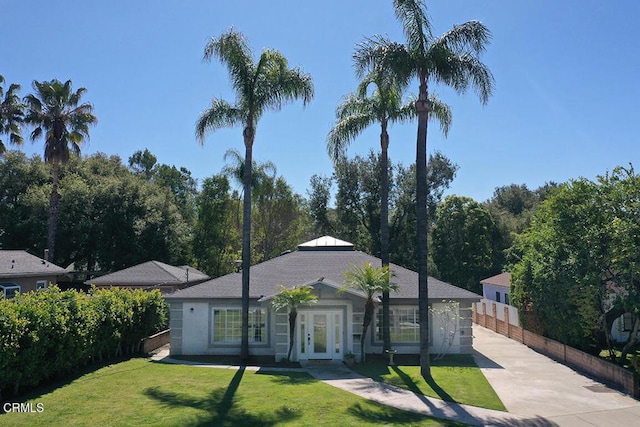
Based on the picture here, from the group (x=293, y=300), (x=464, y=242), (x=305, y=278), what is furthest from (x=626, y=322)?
(x=464, y=242)

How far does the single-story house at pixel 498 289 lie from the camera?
32.9 meters

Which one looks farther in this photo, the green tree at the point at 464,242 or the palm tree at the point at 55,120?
the green tree at the point at 464,242

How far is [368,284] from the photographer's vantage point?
733 inches

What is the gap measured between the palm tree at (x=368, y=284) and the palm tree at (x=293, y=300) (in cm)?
144

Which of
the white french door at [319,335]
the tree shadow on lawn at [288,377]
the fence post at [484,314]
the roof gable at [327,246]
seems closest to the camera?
the tree shadow on lawn at [288,377]

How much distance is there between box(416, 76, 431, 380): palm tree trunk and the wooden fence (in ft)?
20.1

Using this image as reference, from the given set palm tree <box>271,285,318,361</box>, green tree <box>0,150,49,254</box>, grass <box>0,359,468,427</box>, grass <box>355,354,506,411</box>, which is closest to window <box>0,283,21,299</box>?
grass <box>0,359,468,427</box>

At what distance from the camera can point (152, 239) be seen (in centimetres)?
4116

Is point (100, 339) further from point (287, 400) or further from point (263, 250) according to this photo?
point (263, 250)

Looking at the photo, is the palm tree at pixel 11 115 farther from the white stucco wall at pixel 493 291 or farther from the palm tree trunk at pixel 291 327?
the white stucco wall at pixel 493 291

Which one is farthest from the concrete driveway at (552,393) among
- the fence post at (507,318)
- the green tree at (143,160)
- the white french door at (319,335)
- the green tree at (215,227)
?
the green tree at (143,160)

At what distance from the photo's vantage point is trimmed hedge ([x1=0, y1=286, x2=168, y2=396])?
12.3 m

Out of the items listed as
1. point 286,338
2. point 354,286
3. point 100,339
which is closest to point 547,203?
point 354,286

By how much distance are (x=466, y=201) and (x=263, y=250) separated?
2072 cm
